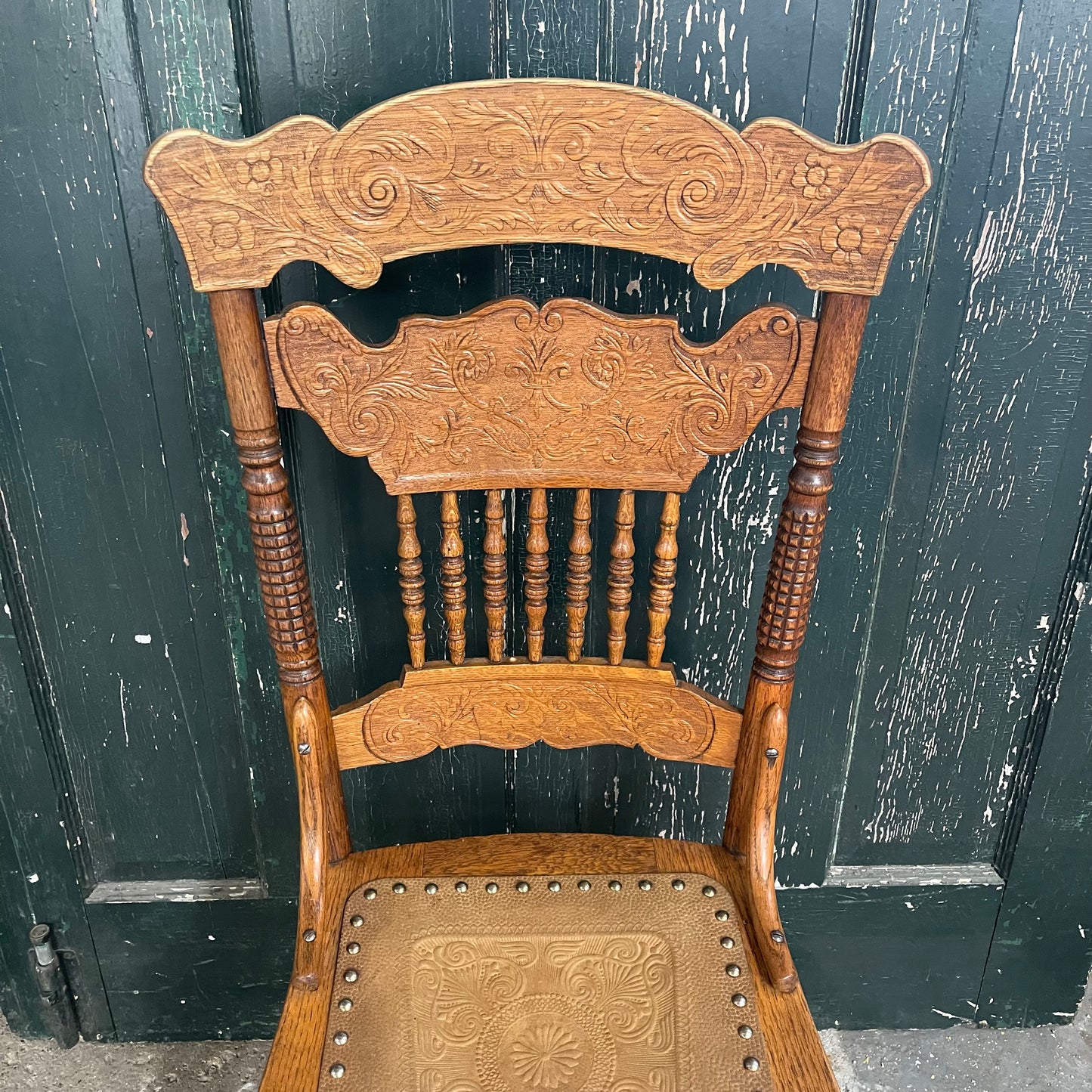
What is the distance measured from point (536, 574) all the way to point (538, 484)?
0.09 metres

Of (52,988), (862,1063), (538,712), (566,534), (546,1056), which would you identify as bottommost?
(862,1063)

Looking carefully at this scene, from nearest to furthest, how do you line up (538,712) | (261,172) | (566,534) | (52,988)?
1. (261,172)
2. (538,712)
3. (566,534)
4. (52,988)

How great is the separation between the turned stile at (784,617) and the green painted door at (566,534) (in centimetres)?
21

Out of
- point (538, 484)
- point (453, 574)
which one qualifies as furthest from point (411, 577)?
point (538, 484)

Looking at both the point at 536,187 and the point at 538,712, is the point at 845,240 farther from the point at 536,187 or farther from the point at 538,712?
the point at 538,712

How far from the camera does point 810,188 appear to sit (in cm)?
69

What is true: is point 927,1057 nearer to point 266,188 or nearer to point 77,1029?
point 77,1029

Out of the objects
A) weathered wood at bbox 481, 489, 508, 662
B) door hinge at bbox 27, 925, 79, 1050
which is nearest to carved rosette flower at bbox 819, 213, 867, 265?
weathered wood at bbox 481, 489, 508, 662

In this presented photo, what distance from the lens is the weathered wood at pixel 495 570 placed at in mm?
825

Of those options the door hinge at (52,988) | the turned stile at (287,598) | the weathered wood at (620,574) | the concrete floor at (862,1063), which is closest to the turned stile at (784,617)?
the weathered wood at (620,574)

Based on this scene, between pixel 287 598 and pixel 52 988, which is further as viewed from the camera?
pixel 52 988

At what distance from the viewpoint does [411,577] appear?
84 cm

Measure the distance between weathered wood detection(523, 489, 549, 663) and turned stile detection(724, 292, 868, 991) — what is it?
0.20 metres

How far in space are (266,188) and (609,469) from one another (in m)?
0.35
